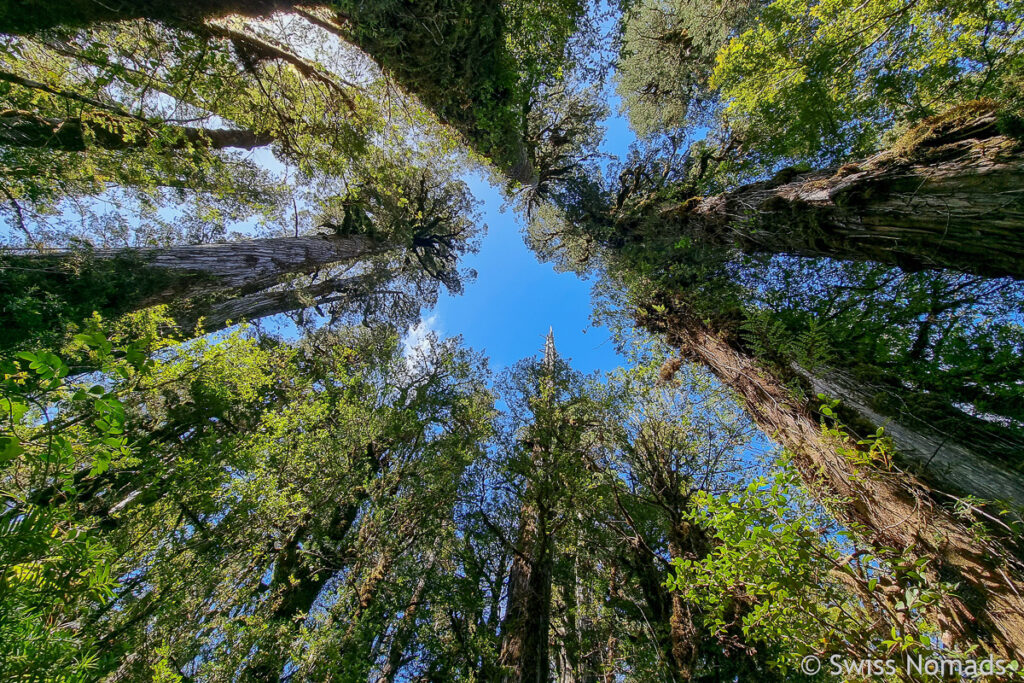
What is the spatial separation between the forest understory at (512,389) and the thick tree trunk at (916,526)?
1.2 inches

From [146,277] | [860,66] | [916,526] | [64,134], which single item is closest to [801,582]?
[916,526]

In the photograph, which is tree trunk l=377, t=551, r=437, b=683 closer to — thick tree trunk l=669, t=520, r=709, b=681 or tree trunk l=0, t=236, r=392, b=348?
thick tree trunk l=669, t=520, r=709, b=681

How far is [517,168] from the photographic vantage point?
8.62 m

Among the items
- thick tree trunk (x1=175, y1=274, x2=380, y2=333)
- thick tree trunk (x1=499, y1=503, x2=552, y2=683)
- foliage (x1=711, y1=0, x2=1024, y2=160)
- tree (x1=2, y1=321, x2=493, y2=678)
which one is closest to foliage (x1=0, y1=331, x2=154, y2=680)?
tree (x1=2, y1=321, x2=493, y2=678)

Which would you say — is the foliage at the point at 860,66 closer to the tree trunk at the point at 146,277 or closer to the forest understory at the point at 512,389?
the forest understory at the point at 512,389

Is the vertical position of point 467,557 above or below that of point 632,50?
below

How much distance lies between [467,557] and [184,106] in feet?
33.1

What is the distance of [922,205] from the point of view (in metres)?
3.47

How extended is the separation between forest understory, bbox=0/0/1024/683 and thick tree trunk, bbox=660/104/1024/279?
4 centimetres

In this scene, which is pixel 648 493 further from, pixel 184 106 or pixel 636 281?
pixel 184 106

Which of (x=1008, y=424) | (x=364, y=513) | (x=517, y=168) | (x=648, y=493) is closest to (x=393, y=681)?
(x=364, y=513)

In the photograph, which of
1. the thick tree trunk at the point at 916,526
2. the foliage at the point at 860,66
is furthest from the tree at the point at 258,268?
the thick tree trunk at the point at 916,526

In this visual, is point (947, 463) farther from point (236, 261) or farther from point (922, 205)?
point (236, 261)

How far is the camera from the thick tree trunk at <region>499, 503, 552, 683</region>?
4.38 meters
